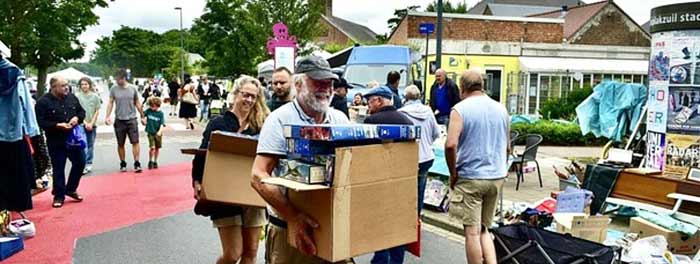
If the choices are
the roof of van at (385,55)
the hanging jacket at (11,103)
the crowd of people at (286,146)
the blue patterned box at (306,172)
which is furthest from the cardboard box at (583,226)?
the roof of van at (385,55)

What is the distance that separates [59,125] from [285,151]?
241 inches

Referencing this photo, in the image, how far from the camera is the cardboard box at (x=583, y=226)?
573 centimetres

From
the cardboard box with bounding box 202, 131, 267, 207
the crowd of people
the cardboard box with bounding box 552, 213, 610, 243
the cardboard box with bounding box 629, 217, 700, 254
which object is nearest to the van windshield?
the crowd of people

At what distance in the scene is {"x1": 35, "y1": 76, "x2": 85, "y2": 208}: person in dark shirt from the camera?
806 centimetres

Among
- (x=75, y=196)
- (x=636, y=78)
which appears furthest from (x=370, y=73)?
(x=636, y=78)

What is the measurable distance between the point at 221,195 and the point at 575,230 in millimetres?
3418

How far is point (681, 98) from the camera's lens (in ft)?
25.0

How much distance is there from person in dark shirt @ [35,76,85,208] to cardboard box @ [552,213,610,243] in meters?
6.00

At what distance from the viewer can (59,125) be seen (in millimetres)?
8039

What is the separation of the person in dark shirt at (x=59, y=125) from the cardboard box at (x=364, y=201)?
20.6ft

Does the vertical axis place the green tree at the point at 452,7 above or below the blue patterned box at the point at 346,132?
above

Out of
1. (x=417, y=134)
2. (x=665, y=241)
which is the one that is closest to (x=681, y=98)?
(x=665, y=241)

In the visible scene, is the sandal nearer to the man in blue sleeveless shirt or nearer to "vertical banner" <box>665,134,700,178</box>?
the man in blue sleeveless shirt

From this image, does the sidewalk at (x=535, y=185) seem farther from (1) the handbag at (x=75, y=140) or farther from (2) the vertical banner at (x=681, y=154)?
(1) the handbag at (x=75, y=140)
